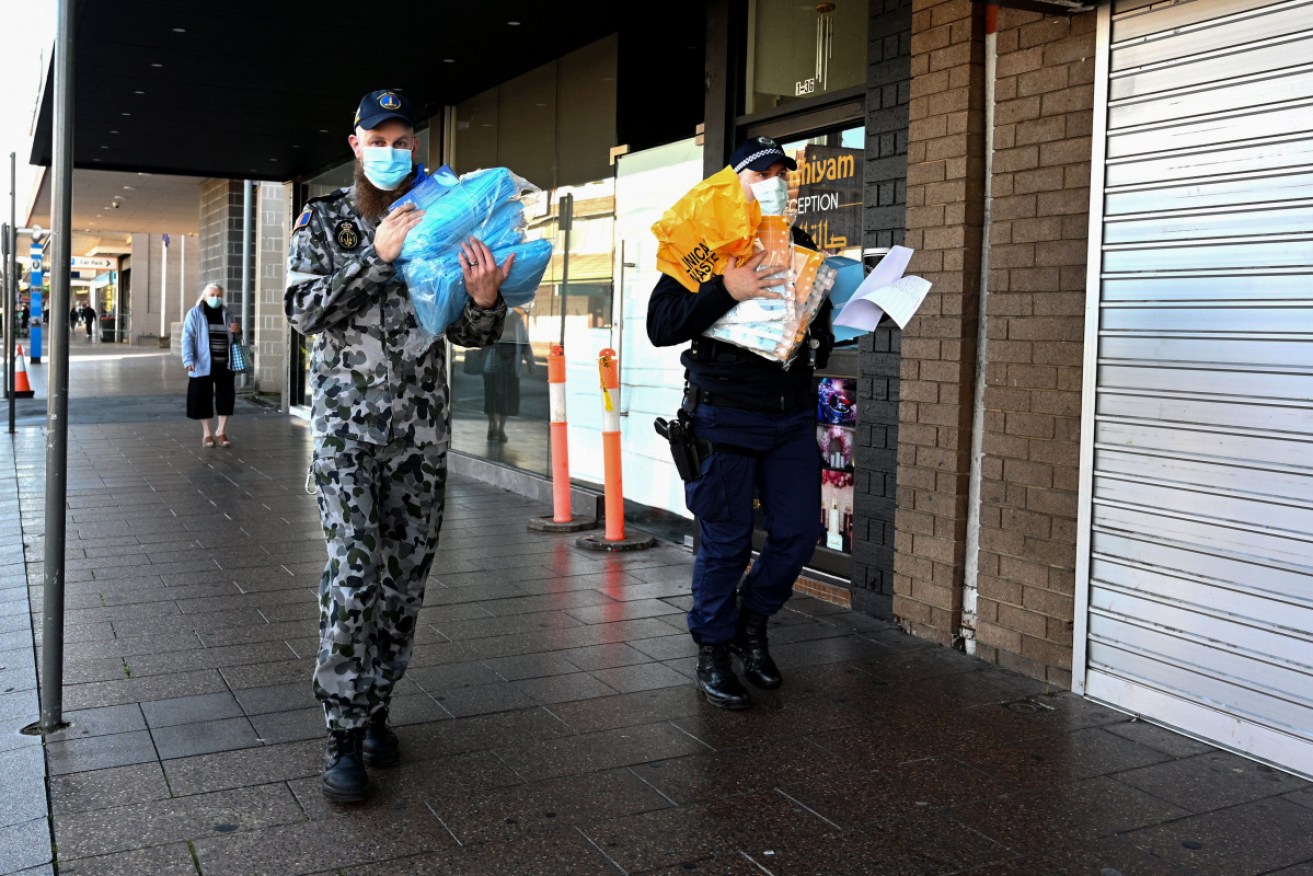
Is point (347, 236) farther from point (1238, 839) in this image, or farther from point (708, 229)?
point (1238, 839)

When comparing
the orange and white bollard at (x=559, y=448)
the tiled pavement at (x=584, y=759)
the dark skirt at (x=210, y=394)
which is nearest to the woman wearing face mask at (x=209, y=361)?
the dark skirt at (x=210, y=394)

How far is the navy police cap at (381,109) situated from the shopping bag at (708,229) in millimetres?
1097

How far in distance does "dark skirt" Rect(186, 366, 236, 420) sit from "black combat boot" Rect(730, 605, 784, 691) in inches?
380

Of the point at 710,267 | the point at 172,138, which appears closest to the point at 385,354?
the point at 710,267

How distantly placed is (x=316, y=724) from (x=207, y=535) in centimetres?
411

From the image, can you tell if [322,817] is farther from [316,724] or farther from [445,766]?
[316,724]

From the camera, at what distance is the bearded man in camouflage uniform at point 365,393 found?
368cm

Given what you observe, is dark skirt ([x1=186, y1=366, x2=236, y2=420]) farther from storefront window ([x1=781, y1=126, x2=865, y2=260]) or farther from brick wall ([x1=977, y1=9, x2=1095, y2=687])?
brick wall ([x1=977, y1=9, x2=1095, y2=687])

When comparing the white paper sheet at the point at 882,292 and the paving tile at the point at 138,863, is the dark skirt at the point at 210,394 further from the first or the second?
the paving tile at the point at 138,863

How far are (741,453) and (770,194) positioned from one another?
0.98 metres

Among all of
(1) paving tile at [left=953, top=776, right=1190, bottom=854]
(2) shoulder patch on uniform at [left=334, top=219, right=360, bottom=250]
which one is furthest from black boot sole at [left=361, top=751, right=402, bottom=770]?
(1) paving tile at [left=953, top=776, right=1190, bottom=854]

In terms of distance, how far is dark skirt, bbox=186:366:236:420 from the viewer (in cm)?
1323

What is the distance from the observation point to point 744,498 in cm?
471

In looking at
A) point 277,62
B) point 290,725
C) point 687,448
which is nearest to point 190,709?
point 290,725
